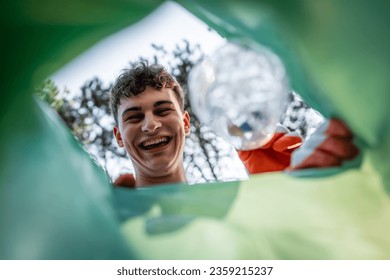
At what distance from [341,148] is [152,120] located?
25.3 inches

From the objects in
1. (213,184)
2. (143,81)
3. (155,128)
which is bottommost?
(213,184)

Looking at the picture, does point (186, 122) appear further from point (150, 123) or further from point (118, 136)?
point (118, 136)

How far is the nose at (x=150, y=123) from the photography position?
6.91 feet

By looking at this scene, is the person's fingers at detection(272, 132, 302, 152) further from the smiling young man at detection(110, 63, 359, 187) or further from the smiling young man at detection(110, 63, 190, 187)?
the smiling young man at detection(110, 63, 190, 187)

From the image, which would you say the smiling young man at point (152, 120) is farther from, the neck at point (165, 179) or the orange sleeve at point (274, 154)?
the orange sleeve at point (274, 154)

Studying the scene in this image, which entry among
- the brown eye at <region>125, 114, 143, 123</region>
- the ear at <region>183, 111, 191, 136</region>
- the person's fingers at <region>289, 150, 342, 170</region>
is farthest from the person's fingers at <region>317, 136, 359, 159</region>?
the brown eye at <region>125, 114, 143, 123</region>

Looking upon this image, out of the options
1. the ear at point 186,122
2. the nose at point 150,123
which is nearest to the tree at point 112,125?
the ear at point 186,122

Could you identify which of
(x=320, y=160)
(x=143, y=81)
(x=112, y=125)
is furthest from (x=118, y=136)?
(x=320, y=160)

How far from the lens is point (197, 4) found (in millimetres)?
2094

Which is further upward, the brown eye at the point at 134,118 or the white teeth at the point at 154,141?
the brown eye at the point at 134,118

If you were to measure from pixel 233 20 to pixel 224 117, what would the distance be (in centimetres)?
34

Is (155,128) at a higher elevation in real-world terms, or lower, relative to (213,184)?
higher

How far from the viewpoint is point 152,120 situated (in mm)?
2109

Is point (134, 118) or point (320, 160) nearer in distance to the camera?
point (320, 160)
